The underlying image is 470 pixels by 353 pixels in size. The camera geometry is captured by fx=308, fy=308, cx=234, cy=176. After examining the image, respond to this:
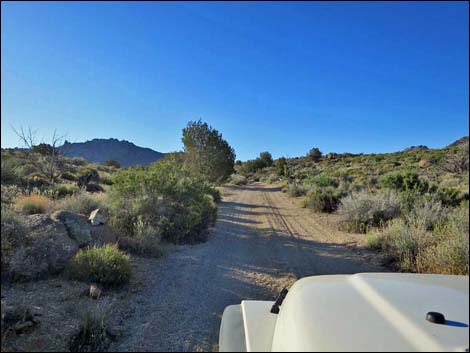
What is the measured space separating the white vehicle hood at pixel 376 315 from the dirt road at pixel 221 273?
169 cm

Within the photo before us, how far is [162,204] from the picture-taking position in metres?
9.01

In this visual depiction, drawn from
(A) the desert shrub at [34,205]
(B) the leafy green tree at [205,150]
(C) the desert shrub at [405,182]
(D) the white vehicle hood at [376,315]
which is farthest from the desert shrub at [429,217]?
(B) the leafy green tree at [205,150]

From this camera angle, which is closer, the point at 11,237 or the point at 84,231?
the point at 11,237

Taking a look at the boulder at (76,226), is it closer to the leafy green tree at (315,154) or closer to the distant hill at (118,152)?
the distant hill at (118,152)

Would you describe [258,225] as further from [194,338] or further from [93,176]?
[93,176]

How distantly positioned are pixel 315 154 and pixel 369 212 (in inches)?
2256

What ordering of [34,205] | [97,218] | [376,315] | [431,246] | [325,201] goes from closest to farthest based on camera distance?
1. [376,315]
2. [431,246]
3. [97,218]
4. [34,205]
5. [325,201]

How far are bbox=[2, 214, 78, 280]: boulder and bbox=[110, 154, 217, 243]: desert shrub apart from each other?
2.09m

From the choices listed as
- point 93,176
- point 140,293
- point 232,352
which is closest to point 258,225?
point 140,293

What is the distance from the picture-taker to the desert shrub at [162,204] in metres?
8.15

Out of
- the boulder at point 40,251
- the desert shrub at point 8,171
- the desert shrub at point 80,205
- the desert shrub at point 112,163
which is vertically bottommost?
the boulder at point 40,251

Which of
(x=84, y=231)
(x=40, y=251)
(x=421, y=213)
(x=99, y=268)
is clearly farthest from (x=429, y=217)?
(x=40, y=251)

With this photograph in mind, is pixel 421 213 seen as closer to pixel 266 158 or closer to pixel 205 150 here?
pixel 205 150

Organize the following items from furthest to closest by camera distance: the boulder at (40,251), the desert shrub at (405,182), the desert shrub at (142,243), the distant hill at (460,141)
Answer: the desert shrub at (405,182) < the desert shrub at (142,243) < the boulder at (40,251) < the distant hill at (460,141)
